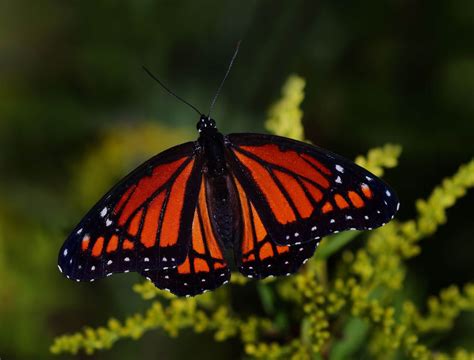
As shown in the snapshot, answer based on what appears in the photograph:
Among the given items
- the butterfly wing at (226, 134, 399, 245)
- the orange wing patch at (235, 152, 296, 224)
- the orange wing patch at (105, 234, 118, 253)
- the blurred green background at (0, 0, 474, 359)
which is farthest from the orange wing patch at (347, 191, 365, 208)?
the blurred green background at (0, 0, 474, 359)

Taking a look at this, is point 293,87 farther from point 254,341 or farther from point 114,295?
point 114,295

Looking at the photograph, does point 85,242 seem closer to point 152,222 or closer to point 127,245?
point 127,245

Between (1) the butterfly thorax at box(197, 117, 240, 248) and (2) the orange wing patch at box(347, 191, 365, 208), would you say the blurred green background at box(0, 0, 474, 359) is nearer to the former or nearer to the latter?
(1) the butterfly thorax at box(197, 117, 240, 248)

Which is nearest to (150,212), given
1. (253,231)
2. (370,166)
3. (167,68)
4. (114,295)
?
(253,231)

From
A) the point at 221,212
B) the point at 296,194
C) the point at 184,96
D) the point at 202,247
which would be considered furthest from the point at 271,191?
the point at 184,96

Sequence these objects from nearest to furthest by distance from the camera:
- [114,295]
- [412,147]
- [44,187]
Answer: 1. [114,295]
2. [412,147]
3. [44,187]
